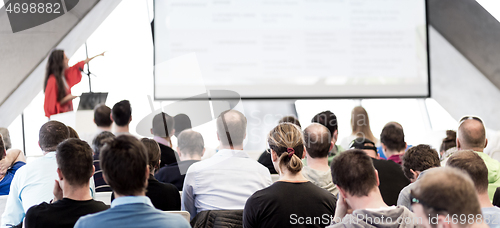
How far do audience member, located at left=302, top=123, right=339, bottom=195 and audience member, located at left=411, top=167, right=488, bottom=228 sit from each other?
1.32 meters

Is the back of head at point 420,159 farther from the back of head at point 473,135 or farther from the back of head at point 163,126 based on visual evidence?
the back of head at point 163,126

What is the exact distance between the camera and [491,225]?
5.40 feet

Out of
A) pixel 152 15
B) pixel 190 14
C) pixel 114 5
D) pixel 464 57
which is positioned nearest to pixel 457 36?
pixel 464 57

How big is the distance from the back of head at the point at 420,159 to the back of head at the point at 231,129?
97 centimetres

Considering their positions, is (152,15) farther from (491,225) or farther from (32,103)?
(491,225)

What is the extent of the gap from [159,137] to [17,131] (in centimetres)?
309

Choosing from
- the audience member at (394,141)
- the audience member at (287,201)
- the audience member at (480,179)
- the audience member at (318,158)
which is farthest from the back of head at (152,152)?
the audience member at (394,141)

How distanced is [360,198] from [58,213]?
113 centimetres

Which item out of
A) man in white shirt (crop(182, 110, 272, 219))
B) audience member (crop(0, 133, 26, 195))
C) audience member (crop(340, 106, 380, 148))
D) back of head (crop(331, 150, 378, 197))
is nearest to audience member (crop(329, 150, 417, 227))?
back of head (crop(331, 150, 378, 197))

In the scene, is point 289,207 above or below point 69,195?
below

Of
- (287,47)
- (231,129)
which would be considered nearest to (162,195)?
(231,129)

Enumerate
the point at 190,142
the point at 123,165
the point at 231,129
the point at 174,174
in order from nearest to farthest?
the point at 123,165 → the point at 231,129 → the point at 174,174 → the point at 190,142

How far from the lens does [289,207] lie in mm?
1836

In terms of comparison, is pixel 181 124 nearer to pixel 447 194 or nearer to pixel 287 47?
pixel 287 47
